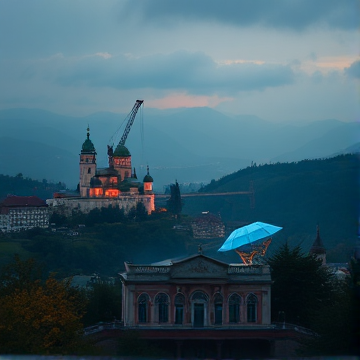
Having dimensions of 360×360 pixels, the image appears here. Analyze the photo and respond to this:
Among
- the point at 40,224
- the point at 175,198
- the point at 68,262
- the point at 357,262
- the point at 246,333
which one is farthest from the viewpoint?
the point at 175,198

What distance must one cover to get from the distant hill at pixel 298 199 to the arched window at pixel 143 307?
92.8 m

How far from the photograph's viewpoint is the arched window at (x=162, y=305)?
4166 cm

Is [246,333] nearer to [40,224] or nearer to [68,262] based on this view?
[68,262]

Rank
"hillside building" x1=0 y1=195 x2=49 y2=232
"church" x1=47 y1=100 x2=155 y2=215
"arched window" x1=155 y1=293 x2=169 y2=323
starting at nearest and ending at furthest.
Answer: "arched window" x1=155 y1=293 x2=169 y2=323
"hillside building" x1=0 y1=195 x2=49 y2=232
"church" x1=47 y1=100 x2=155 y2=215

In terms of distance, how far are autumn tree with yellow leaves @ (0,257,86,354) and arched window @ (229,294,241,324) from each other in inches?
214

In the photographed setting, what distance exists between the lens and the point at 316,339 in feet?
120

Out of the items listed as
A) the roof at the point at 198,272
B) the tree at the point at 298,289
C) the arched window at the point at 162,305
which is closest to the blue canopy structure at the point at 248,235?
the tree at the point at 298,289

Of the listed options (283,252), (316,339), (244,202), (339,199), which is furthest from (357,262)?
(244,202)

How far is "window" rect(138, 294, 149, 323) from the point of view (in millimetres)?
41500

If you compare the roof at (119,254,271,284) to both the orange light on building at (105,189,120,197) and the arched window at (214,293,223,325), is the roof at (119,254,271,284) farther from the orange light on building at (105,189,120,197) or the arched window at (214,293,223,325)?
the orange light on building at (105,189,120,197)

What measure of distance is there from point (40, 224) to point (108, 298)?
7679 cm

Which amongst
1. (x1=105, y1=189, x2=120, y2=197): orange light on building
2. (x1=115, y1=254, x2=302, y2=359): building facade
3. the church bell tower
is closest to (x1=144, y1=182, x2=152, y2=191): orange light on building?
(x1=105, y1=189, x2=120, y2=197): orange light on building

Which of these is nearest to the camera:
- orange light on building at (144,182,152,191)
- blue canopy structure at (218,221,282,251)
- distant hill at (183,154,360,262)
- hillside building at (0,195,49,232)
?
blue canopy structure at (218,221,282,251)

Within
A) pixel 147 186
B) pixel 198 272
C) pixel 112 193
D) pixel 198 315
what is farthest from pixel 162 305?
pixel 147 186
